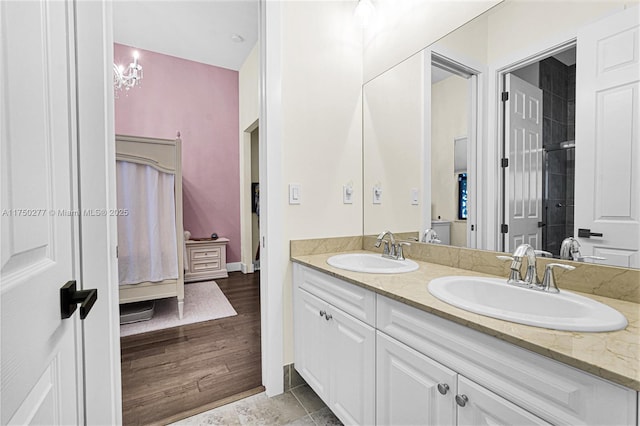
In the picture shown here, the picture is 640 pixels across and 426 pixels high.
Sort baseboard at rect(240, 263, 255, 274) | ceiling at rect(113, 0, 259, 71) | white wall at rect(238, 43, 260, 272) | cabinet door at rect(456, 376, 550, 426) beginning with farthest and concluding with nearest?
1. baseboard at rect(240, 263, 255, 274)
2. white wall at rect(238, 43, 260, 272)
3. ceiling at rect(113, 0, 259, 71)
4. cabinet door at rect(456, 376, 550, 426)

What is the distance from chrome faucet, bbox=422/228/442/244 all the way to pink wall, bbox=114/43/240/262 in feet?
11.9

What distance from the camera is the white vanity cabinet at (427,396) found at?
73 centimetres

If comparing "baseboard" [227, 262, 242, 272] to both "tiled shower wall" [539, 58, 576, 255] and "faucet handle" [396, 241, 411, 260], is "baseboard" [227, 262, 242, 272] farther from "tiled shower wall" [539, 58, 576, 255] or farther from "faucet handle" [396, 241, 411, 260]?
"tiled shower wall" [539, 58, 576, 255]

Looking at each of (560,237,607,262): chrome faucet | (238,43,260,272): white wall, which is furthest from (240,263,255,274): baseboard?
(560,237,607,262): chrome faucet

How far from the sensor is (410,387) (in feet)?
3.16

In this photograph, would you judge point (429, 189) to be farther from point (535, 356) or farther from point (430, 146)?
point (535, 356)

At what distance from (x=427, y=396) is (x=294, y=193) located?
46.3 inches

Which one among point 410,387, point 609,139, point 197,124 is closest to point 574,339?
point 410,387

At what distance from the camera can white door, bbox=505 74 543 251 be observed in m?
1.15

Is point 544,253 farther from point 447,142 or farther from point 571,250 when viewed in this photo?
point 447,142

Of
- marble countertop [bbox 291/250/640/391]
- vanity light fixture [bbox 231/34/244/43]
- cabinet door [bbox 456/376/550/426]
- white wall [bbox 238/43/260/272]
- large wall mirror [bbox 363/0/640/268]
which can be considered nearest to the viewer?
marble countertop [bbox 291/250/640/391]

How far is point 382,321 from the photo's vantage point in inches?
42.5

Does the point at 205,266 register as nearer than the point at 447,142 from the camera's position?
No

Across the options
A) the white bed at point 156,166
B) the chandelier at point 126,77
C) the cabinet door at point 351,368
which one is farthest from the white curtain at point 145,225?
the cabinet door at point 351,368
